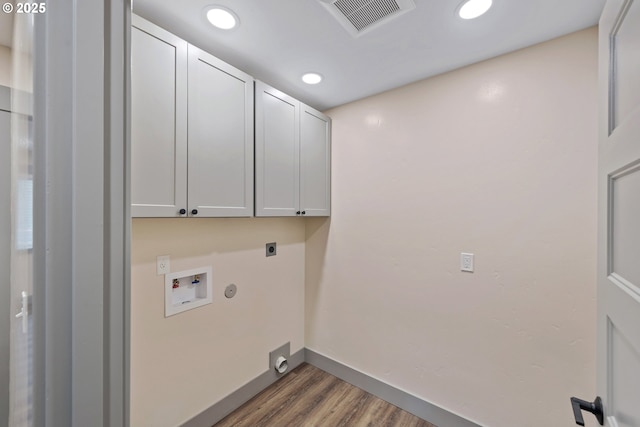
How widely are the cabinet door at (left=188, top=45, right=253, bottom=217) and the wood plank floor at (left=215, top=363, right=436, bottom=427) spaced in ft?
4.76

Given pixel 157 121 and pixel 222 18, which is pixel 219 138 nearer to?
pixel 157 121

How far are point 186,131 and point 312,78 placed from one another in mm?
972

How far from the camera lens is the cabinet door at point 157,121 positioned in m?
1.16

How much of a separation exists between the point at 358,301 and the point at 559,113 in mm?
1802

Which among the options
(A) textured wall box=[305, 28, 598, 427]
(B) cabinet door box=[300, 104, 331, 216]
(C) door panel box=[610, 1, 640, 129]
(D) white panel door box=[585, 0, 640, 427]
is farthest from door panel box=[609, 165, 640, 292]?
(B) cabinet door box=[300, 104, 331, 216]

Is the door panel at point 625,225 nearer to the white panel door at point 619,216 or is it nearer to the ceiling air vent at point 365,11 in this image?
the white panel door at point 619,216

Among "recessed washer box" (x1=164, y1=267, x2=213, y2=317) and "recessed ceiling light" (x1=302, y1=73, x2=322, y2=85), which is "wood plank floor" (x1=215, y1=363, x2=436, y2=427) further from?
"recessed ceiling light" (x1=302, y1=73, x2=322, y2=85)

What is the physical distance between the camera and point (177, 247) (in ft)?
5.14

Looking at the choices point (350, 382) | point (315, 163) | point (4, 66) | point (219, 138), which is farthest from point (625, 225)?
point (4, 66)

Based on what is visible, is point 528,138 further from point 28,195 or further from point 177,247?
point 177,247

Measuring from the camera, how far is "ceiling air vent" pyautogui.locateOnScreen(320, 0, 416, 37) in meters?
1.18

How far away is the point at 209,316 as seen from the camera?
1.73m

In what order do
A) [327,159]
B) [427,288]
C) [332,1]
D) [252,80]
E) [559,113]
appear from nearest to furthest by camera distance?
[332,1], [559,113], [252,80], [427,288], [327,159]

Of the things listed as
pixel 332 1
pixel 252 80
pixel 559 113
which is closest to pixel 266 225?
pixel 252 80
